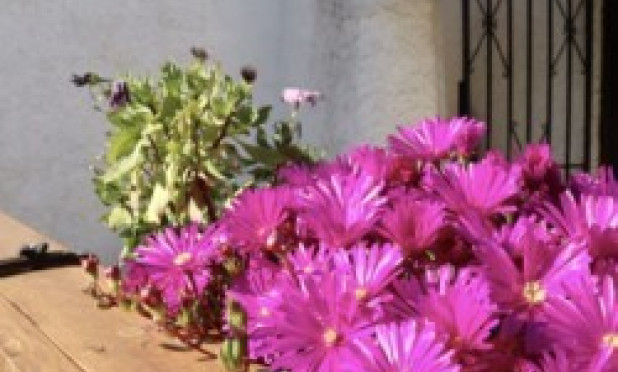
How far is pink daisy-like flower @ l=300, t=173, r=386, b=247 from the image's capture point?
2.66ft

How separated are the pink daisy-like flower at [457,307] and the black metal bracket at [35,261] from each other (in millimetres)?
1116

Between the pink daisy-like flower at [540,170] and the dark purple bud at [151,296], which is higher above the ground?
the pink daisy-like flower at [540,170]

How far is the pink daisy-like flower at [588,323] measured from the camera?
2.10 feet

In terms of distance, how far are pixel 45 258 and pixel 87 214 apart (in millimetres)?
1870

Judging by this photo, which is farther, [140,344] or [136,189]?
[136,189]

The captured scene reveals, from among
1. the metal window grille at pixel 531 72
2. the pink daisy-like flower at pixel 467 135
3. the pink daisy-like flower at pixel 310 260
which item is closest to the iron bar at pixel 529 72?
the metal window grille at pixel 531 72

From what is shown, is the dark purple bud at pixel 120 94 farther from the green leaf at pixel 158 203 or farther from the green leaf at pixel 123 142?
the green leaf at pixel 158 203

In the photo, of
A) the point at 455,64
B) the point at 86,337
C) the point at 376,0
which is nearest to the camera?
the point at 86,337

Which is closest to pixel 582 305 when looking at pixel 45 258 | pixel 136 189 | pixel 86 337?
pixel 86 337

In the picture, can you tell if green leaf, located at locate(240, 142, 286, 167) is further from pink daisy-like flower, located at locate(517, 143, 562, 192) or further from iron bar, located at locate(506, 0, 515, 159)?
iron bar, located at locate(506, 0, 515, 159)

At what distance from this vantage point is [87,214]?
360 centimetres

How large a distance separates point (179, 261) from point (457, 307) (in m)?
0.34

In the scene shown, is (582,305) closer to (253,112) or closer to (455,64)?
(253,112)

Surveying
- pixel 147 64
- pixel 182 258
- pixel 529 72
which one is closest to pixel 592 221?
pixel 182 258
